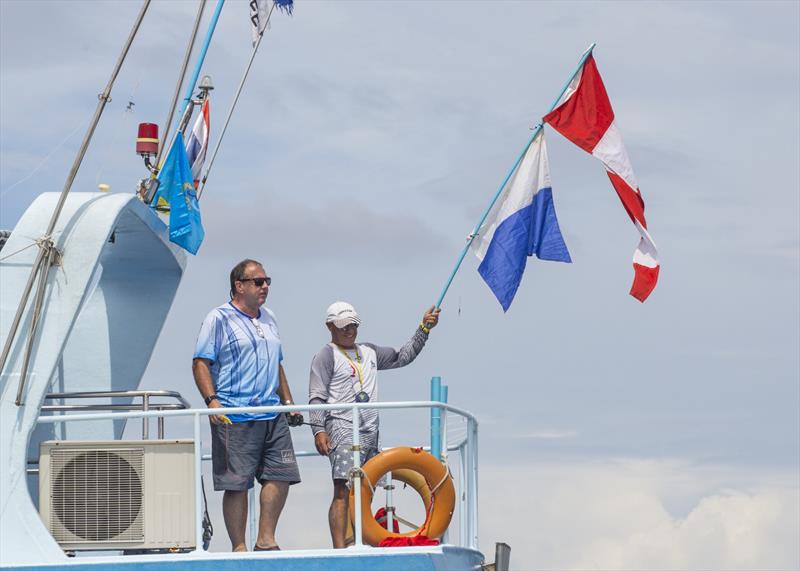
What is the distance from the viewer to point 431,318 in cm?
1273

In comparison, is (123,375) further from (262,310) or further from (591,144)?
(591,144)

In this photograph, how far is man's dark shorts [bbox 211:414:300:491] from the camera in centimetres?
1101

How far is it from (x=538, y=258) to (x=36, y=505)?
535cm

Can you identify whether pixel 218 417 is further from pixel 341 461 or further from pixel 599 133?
pixel 599 133

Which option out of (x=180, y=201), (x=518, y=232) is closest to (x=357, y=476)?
(x=180, y=201)

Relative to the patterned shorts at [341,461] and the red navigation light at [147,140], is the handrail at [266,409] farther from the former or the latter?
the red navigation light at [147,140]

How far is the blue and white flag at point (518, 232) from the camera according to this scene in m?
14.0

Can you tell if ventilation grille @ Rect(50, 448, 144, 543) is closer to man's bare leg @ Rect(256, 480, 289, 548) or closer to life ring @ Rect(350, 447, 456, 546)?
man's bare leg @ Rect(256, 480, 289, 548)

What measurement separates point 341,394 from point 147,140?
3350mm

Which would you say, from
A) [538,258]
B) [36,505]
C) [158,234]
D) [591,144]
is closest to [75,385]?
[158,234]

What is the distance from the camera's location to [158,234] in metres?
12.8

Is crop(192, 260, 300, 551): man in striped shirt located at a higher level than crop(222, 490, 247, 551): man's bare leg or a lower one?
higher

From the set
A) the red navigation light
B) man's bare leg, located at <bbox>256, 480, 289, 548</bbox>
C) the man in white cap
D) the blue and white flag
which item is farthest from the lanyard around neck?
the red navigation light

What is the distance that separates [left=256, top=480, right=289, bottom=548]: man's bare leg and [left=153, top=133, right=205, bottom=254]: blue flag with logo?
8.11ft
